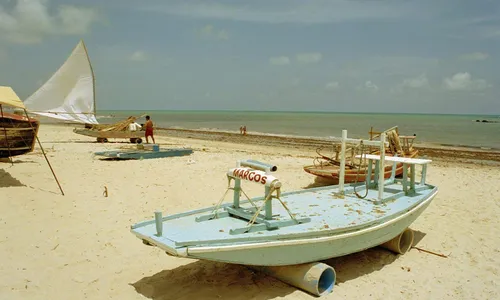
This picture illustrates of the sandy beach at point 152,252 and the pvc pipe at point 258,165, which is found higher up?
the pvc pipe at point 258,165

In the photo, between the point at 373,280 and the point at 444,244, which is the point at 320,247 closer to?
the point at 373,280

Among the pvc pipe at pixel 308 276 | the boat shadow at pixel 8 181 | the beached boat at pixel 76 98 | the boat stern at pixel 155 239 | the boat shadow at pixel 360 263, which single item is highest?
the beached boat at pixel 76 98

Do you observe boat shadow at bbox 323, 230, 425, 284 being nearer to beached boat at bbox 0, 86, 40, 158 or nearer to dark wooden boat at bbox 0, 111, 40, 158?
beached boat at bbox 0, 86, 40, 158

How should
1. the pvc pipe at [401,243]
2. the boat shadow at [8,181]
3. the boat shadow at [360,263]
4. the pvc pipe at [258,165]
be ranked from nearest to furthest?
1. the pvc pipe at [258,165]
2. the boat shadow at [360,263]
3. the pvc pipe at [401,243]
4. the boat shadow at [8,181]

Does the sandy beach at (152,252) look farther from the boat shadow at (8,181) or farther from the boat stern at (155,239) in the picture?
the boat stern at (155,239)

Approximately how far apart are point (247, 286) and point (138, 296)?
144cm

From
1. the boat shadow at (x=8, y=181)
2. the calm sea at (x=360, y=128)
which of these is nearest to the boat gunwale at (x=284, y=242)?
the boat shadow at (x=8, y=181)

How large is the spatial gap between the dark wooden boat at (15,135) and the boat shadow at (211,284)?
26.0 feet

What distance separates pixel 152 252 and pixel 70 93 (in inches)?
759

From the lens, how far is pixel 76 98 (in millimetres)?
23219

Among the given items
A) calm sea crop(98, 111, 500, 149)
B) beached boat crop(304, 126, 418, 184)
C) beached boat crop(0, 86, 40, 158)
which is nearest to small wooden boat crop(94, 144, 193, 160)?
beached boat crop(0, 86, 40, 158)

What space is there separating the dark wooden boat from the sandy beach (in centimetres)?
64

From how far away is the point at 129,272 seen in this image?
5.85m

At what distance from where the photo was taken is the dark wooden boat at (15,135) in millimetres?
11438
